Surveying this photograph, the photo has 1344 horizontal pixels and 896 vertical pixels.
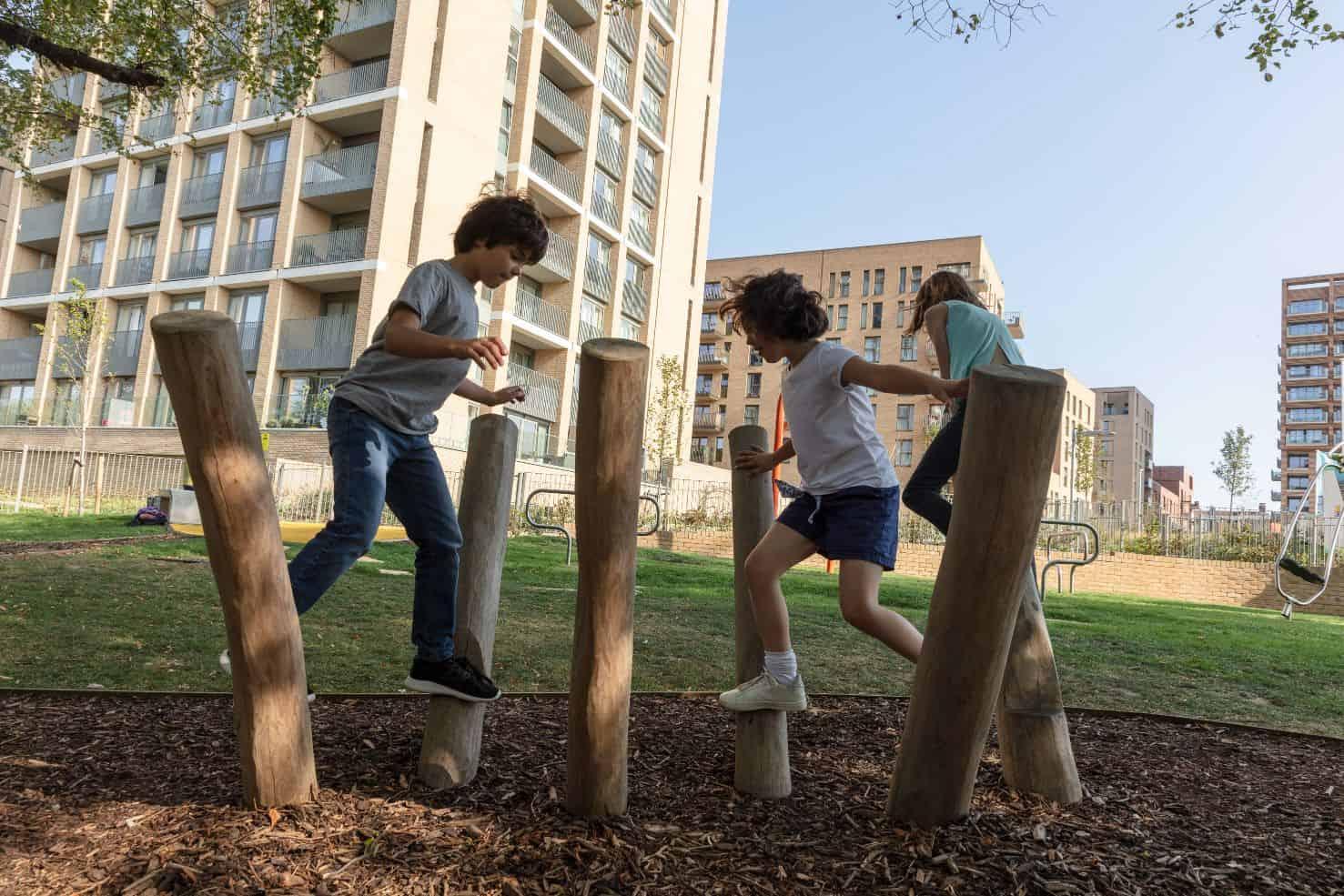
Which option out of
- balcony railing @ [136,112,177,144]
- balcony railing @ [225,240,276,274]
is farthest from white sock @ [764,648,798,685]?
balcony railing @ [136,112,177,144]

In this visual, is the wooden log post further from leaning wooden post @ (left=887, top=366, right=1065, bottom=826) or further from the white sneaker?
the white sneaker

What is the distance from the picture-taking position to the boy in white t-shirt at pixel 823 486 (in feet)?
9.32

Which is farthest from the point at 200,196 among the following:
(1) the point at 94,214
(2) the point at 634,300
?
(2) the point at 634,300

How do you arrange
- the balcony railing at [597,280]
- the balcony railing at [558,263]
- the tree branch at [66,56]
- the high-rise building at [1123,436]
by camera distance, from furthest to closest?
the high-rise building at [1123,436], the balcony railing at [597,280], the balcony railing at [558,263], the tree branch at [66,56]

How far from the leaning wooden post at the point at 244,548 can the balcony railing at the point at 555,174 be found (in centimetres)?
2776

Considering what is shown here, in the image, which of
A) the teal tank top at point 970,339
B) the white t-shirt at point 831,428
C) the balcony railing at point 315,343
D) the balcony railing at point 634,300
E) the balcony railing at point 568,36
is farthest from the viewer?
the balcony railing at point 634,300

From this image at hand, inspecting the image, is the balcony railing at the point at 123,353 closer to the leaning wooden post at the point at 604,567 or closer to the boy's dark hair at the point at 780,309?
the boy's dark hair at the point at 780,309

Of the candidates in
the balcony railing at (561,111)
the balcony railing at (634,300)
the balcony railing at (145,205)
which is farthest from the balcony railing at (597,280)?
the balcony railing at (145,205)

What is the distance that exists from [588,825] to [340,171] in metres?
26.7

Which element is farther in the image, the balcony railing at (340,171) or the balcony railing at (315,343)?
the balcony railing at (340,171)

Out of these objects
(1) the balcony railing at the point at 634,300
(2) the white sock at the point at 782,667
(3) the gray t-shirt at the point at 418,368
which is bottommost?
(2) the white sock at the point at 782,667

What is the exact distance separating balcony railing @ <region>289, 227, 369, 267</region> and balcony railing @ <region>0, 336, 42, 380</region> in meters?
11.4

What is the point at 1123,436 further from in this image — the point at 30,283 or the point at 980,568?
the point at 980,568

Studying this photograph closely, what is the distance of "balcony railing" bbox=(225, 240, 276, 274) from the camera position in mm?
26547
